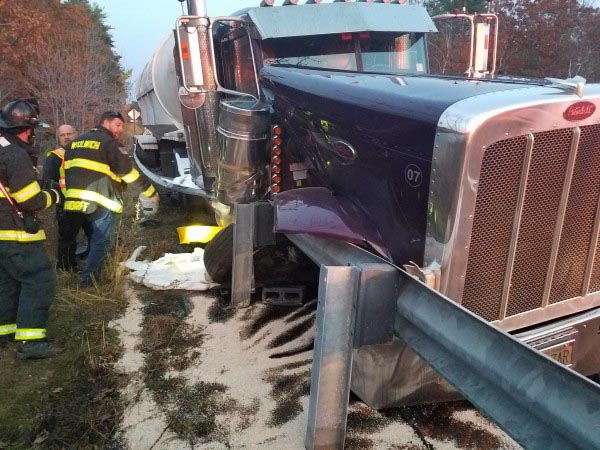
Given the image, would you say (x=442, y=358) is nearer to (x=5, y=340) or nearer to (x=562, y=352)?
(x=562, y=352)

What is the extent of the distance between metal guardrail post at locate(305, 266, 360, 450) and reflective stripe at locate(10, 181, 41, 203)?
2.57 meters

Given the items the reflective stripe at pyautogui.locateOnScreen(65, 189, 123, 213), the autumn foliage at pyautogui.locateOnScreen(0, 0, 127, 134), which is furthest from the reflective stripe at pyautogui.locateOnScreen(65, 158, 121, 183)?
the autumn foliage at pyautogui.locateOnScreen(0, 0, 127, 134)

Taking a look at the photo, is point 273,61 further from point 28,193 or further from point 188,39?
point 28,193

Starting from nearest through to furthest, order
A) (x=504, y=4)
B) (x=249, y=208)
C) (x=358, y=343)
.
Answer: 1. (x=358, y=343)
2. (x=249, y=208)
3. (x=504, y=4)

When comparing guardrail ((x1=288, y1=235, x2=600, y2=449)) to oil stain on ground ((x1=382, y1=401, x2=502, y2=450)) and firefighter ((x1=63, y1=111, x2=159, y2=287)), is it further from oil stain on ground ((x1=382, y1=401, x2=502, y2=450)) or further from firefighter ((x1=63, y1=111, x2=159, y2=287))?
firefighter ((x1=63, y1=111, x2=159, y2=287))

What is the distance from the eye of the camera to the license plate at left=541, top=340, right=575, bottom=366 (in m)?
2.53

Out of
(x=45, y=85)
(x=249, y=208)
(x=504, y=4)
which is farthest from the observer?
(x=504, y=4)

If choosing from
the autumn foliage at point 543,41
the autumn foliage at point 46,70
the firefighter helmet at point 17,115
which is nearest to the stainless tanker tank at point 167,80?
the firefighter helmet at point 17,115

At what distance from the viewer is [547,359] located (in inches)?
59.0

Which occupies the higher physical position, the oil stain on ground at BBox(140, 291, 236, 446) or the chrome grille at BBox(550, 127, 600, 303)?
the chrome grille at BBox(550, 127, 600, 303)

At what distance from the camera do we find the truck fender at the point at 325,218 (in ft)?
9.02

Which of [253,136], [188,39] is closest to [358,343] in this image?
[253,136]

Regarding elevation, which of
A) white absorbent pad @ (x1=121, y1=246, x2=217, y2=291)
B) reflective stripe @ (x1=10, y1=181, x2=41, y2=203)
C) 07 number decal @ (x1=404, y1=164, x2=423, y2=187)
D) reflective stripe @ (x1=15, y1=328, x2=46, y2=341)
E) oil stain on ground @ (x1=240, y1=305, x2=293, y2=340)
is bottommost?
white absorbent pad @ (x1=121, y1=246, x2=217, y2=291)

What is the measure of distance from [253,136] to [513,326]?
243 centimetres
